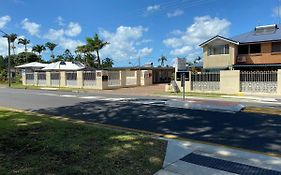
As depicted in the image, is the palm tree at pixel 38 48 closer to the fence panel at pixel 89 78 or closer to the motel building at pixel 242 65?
the fence panel at pixel 89 78

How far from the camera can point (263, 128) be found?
856 cm

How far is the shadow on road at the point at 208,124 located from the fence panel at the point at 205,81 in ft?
39.2

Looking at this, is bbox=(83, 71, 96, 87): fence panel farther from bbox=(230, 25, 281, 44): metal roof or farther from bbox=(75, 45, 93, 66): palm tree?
bbox=(75, 45, 93, 66): palm tree

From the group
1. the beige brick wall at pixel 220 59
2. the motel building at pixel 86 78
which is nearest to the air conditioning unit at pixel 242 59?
the beige brick wall at pixel 220 59

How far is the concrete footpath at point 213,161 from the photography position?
4.82 metres

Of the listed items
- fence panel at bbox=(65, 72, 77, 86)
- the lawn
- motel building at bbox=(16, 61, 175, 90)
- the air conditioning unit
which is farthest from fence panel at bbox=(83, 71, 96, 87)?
the lawn

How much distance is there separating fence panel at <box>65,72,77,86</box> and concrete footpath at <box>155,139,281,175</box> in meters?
28.4

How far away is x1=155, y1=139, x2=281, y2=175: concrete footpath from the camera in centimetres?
482

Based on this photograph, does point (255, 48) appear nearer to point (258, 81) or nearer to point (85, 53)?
point (258, 81)

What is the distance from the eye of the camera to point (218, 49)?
97.9ft

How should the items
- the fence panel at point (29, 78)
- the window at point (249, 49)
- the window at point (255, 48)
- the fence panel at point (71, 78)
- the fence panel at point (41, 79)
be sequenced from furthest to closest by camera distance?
the fence panel at point (29, 78), the fence panel at point (41, 79), the fence panel at point (71, 78), the window at point (249, 49), the window at point (255, 48)

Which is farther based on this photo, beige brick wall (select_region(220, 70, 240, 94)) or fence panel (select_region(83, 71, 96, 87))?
fence panel (select_region(83, 71, 96, 87))

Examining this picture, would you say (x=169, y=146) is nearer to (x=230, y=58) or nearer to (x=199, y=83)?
(x=199, y=83)

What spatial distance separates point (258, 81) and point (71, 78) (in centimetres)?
2225
